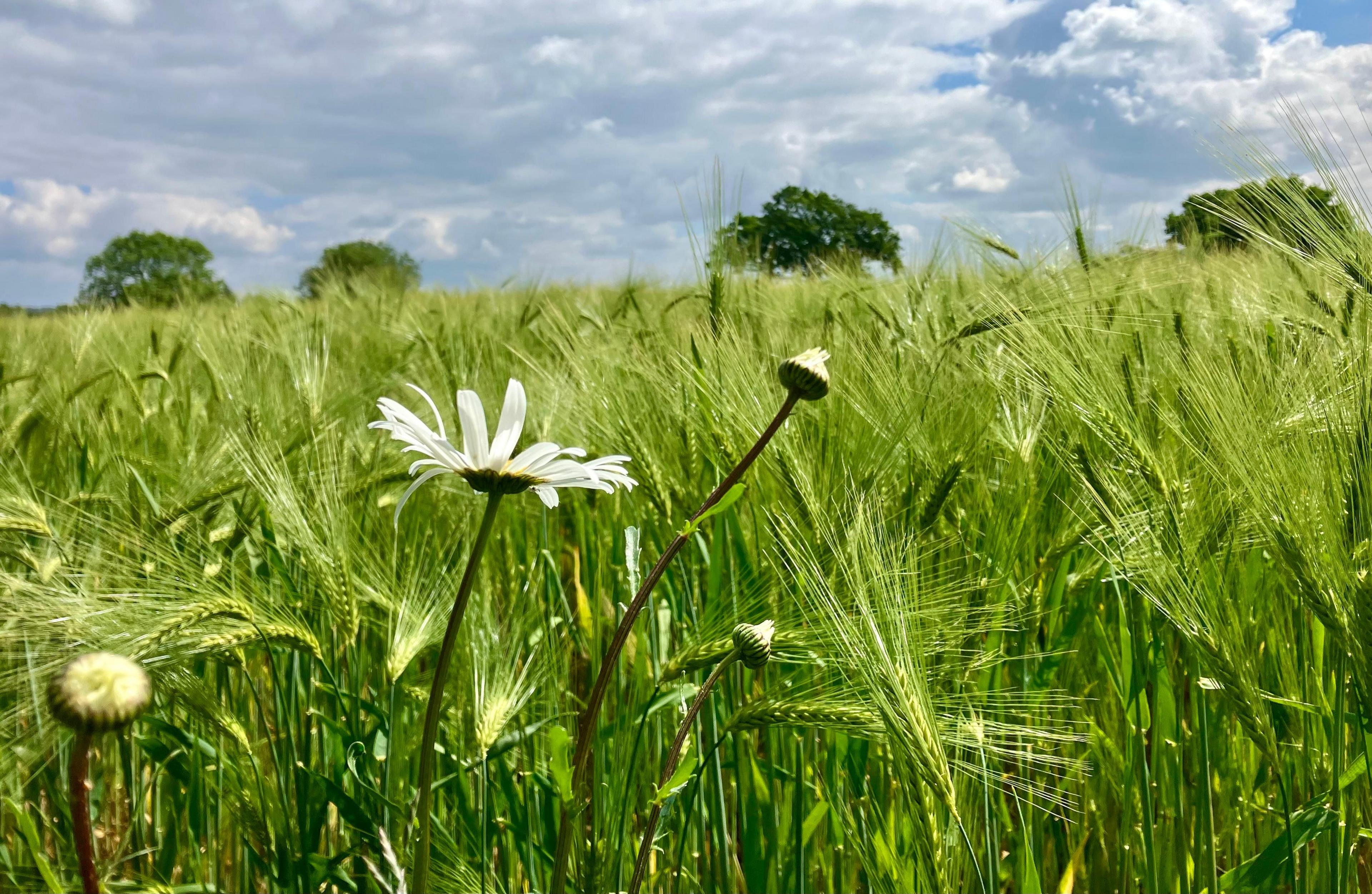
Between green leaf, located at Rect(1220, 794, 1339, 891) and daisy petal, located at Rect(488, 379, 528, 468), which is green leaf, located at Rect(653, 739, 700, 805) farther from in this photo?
green leaf, located at Rect(1220, 794, 1339, 891)

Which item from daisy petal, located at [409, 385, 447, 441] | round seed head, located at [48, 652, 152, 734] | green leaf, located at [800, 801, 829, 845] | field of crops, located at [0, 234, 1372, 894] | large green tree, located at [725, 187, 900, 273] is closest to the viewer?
round seed head, located at [48, 652, 152, 734]

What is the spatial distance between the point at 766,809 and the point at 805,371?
0.79 m

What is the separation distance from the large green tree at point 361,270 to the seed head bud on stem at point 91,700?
23.9 ft

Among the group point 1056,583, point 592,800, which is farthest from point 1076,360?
point 592,800

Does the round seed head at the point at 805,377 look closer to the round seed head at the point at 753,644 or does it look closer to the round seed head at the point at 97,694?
the round seed head at the point at 753,644

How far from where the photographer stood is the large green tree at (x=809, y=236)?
3.63m

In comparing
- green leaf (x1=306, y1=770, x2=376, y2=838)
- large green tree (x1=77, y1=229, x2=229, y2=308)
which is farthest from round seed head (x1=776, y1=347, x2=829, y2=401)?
large green tree (x1=77, y1=229, x2=229, y2=308)

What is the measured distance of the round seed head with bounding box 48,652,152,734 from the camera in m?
0.38

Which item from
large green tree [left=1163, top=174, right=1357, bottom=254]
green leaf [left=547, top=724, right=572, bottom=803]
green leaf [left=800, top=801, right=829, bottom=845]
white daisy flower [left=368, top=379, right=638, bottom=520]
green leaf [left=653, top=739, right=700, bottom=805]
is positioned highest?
large green tree [left=1163, top=174, right=1357, bottom=254]

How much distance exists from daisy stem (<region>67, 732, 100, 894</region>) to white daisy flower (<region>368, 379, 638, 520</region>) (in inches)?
11.5

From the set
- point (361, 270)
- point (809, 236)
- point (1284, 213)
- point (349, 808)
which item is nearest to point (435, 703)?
point (349, 808)

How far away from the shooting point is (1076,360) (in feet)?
4.26

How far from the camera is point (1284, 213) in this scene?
1.34 m

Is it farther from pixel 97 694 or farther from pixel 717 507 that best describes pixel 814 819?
pixel 97 694
